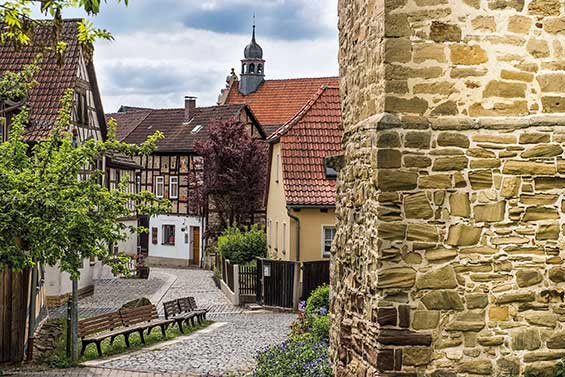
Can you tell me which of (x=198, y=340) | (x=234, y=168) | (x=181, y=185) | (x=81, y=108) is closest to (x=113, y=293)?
(x=81, y=108)

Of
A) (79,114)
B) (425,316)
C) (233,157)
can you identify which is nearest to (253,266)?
(79,114)

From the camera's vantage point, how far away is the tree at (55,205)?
1267 cm

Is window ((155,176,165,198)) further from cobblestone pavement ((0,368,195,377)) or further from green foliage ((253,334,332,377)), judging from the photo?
green foliage ((253,334,332,377))

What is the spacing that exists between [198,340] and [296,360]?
658cm

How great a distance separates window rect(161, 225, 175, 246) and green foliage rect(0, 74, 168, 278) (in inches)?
1237

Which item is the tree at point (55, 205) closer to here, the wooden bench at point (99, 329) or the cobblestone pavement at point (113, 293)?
the wooden bench at point (99, 329)

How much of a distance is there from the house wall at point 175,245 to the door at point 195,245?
103 mm

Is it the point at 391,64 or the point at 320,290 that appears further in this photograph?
the point at 320,290

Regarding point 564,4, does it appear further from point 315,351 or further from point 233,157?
point 233,157

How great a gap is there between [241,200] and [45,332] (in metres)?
24.9

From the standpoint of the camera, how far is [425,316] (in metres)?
7.60

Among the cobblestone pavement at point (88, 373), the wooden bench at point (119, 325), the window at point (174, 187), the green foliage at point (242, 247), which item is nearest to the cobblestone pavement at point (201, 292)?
the green foliage at point (242, 247)

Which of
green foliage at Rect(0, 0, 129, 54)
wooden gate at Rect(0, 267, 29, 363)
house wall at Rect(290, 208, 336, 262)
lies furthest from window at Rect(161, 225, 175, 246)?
green foliage at Rect(0, 0, 129, 54)

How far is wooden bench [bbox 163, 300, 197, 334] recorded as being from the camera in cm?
1988
